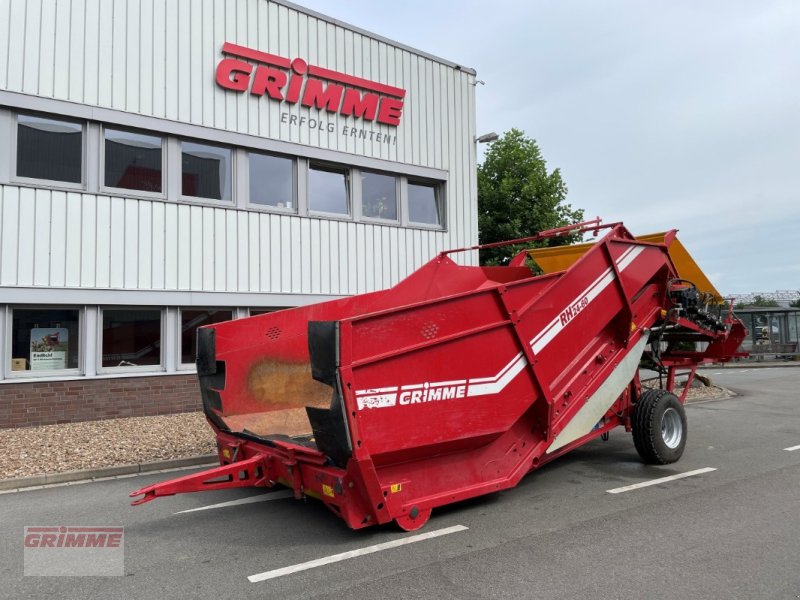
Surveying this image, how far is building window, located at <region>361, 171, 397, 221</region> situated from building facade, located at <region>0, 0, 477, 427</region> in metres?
0.03

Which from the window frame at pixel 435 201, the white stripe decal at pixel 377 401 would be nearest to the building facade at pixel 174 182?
the window frame at pixel 435 201

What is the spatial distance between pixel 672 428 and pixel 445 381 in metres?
3.70

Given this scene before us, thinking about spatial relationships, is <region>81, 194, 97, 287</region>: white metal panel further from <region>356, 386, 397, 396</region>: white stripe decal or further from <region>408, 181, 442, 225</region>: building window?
<region>356, 386, 397, 396</region>: white stripe decal

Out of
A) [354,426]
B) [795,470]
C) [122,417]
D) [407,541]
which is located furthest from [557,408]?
[122,417]

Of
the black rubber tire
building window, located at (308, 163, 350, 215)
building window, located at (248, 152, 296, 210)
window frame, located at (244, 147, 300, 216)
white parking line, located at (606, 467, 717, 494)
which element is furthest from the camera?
building window, located at (308, 163, 350, 215)

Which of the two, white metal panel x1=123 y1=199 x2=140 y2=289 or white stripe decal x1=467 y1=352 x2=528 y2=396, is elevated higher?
white metal panel x1=123 y1=199 x2=140 y2=289

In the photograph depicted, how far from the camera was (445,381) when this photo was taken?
14.2 ft

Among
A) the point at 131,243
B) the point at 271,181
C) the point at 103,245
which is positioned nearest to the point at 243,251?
the point at 271,181

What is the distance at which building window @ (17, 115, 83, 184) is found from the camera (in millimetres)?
9477

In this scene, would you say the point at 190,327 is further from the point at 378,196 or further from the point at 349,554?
the point at 349,554

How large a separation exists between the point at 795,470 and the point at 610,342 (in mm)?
2556

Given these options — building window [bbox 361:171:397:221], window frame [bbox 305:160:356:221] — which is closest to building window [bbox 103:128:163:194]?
window frame [bbox 305:160:356:221]

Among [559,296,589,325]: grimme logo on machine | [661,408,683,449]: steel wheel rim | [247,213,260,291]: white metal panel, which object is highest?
[247,213,260,291]: white metal panel

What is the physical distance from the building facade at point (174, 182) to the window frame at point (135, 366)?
25 millimetres
